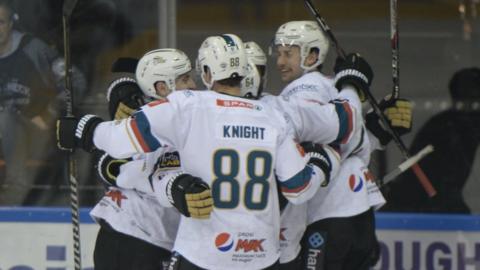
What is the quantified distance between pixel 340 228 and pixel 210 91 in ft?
2.82

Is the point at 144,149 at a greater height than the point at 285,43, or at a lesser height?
lesser

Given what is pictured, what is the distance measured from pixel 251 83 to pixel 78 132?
65 cm

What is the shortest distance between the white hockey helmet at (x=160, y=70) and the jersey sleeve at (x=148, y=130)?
40 centimetres

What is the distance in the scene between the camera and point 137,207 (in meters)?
4.96

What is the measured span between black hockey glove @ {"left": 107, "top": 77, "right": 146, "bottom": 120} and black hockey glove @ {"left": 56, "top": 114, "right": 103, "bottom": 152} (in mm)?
247

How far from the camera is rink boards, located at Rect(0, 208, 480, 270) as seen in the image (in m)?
5.86

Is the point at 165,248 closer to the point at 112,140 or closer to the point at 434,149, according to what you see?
the point at 112,140

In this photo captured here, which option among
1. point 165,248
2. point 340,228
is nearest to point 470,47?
point 340,228

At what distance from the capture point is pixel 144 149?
448 cm

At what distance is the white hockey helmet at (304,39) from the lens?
5.14 metres

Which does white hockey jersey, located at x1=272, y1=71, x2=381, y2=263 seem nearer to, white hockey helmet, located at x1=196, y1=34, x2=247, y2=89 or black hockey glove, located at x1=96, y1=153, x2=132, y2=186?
white hockey helmet, located at x1=196, y1=34, x2=247, y2=89

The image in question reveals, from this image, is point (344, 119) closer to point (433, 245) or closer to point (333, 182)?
point (333, 182)

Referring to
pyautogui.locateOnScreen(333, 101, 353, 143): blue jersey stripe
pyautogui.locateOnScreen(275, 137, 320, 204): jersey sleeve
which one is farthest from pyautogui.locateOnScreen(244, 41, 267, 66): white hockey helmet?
pyautogui.locateOnScreen(275, 137, 320, 204): jersey sleeve

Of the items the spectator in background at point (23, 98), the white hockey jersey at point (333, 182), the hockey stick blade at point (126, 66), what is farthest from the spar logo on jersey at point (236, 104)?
the spectator in background at point (23, 98)
